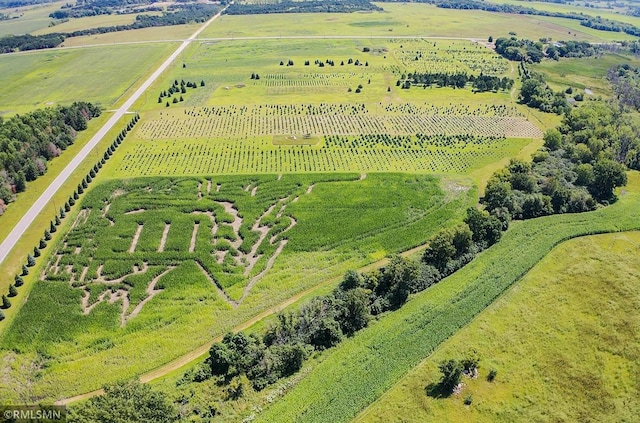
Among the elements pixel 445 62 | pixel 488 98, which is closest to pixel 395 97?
pixel 488 98

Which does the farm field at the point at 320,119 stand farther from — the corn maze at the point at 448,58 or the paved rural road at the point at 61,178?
the paved rural road at the point at 61,178

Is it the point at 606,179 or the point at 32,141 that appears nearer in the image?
the point at 606,179

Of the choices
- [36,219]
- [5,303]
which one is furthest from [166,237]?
[36,219]

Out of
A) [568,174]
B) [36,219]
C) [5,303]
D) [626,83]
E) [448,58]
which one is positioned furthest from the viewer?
[448,58]

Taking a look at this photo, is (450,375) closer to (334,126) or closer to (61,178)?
(334,126)

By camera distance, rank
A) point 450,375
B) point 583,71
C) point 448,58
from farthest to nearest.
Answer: point 448,58
point 583,71
point 450,375

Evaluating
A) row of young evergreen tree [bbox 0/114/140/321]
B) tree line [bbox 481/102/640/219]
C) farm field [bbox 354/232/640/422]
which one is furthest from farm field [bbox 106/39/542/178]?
farm field [bbox 354/232/640/422]

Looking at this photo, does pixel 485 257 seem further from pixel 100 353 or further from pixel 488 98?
pixel 488 98
